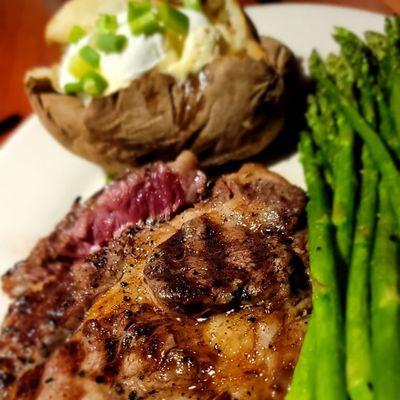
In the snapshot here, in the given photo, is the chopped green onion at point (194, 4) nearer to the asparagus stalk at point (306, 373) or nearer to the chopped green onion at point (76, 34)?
the chopped green onion at point (76, 34)

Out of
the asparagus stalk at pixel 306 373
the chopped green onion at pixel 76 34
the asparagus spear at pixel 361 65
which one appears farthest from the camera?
the chopped green onion at pixel 76 34

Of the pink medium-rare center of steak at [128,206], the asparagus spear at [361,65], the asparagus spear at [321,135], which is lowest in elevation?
the asparagus spear at [321,135]

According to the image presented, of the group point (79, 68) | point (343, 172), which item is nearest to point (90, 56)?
point (79, 68)

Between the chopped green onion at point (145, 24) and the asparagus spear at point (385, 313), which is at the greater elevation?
the chopped green onion at point (145, 24)

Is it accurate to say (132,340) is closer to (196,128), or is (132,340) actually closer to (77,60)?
(196,128)

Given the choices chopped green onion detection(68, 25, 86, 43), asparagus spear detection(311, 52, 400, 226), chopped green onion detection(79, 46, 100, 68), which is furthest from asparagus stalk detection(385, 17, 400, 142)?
chopped green onion detection(68, 25, 86, 43)

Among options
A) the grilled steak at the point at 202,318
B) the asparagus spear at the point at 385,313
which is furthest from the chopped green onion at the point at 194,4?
the asparagus spear at the point at 385,313

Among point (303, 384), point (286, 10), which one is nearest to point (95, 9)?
point (286, 10)
